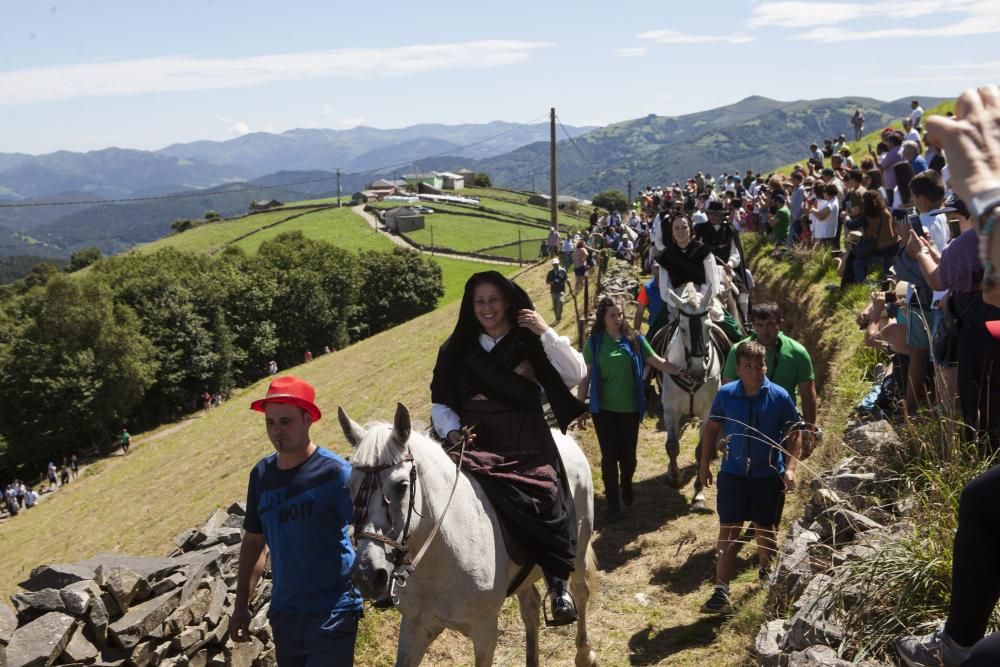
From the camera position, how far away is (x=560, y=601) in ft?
17.5

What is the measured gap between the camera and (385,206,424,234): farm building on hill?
118 m

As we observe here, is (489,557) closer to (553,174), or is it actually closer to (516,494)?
(516,494)

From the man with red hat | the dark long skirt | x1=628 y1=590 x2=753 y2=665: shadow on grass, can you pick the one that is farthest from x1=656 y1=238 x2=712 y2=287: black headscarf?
the man with red hat

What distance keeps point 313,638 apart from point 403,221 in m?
118

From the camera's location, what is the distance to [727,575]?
6.54m

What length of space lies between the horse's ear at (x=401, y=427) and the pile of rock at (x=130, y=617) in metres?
4.42

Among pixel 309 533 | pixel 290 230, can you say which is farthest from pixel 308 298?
pixel 309 533

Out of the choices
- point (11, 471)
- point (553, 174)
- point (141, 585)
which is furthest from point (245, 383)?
point (141, 585)

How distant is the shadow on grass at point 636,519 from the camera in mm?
8445

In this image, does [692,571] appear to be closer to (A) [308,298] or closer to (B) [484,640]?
(B) [484,640]

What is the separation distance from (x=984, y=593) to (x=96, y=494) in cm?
3759

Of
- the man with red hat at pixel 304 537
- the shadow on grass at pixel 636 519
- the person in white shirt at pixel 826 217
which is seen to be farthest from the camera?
the person in white shirt at pixel 826 217

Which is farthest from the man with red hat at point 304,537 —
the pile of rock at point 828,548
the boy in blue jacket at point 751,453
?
the boy in blue jacket at point 751,453

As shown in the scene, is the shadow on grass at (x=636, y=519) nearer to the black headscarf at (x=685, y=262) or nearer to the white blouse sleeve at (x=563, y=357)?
the black headscarf at (x=685, y=262)
